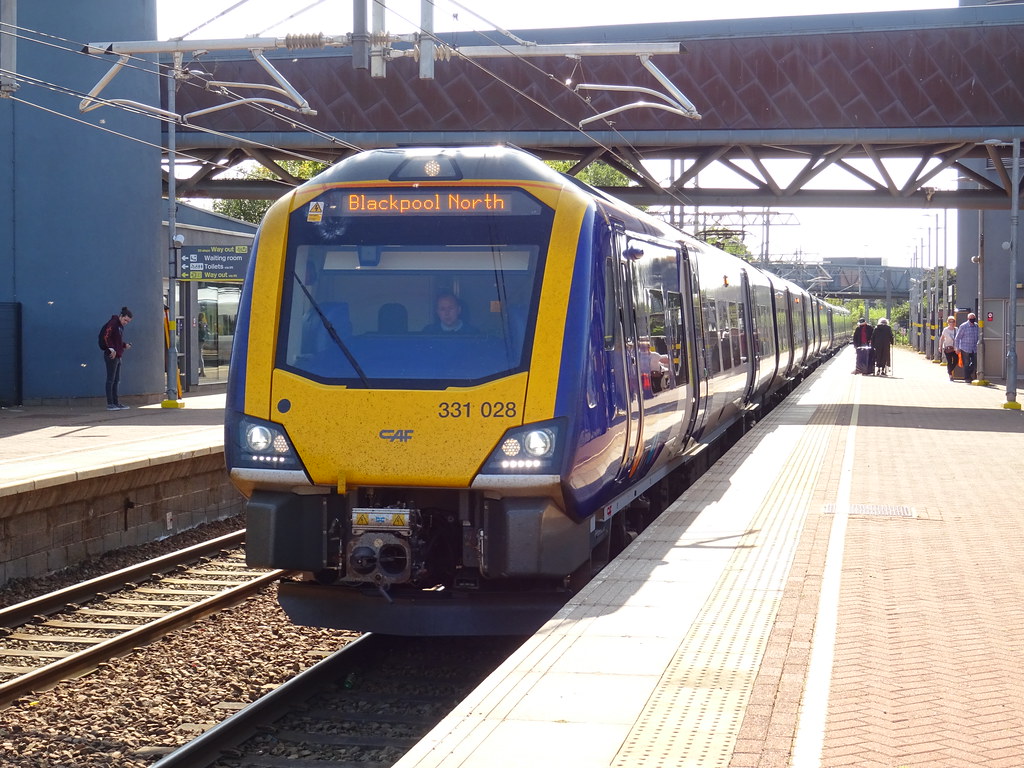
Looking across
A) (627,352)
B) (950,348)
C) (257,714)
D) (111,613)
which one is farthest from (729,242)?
(257,714)

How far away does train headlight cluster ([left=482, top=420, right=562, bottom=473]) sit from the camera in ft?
23.7

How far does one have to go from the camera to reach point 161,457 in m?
13.5

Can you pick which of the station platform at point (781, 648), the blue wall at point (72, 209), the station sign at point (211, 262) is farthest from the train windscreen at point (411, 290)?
the station sign at point (211, 262)

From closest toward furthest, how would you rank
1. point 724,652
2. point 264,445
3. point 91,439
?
point 724,652 → point 264,445 → point 91,439

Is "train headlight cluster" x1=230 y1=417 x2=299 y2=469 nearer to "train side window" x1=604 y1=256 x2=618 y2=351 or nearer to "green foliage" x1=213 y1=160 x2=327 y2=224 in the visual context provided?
"train side window" x1=604 y1=256 x2=618 y2=351

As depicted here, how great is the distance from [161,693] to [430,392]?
7.91 ft

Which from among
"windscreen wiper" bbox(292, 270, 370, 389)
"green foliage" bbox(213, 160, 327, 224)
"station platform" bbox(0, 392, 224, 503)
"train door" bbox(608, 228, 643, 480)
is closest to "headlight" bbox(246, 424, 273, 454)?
"windscreen wiper" bbox(292, 270, 370, 389)

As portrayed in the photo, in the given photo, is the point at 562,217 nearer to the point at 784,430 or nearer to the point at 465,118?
the point at 784,430

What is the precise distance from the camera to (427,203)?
786cm

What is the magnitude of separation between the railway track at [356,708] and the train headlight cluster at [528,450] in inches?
55.3

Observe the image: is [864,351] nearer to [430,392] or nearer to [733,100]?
[733,100]

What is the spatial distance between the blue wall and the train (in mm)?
15918

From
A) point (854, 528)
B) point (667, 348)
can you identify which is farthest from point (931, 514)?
point (667, 348)

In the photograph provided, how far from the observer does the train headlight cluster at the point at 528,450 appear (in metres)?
7.21
